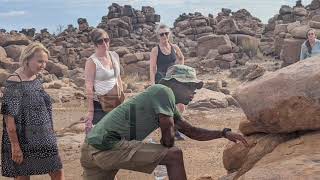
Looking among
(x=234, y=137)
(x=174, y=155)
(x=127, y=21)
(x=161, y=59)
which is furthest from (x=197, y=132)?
(x=127, y=21)

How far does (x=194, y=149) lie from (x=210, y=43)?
2017 centimetres

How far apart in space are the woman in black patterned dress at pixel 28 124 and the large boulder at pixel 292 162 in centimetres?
198

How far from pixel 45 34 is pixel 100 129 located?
136 ft

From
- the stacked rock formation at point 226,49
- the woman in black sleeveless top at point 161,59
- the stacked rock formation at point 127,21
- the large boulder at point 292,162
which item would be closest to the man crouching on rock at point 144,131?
the large boulder at point 292,162

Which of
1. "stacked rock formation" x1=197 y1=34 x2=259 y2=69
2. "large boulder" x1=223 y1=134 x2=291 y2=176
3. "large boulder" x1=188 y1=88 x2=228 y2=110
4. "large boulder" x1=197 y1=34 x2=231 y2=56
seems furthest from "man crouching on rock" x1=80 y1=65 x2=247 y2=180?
"large boulder" x1=197 y1=34 x2=231 y2=56

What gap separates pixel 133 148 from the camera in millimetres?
4105

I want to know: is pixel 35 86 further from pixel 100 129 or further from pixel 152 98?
pixel 152 98

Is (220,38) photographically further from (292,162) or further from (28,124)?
(292,162)

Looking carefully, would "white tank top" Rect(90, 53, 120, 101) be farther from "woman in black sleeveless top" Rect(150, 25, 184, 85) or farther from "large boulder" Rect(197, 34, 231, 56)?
"large boulder" Rect(197, 34, 231, 56)

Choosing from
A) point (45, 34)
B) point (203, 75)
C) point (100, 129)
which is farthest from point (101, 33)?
point (45, 34)

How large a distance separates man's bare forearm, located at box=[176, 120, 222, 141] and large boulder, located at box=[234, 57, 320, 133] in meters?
0.32

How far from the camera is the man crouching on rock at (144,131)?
402cm

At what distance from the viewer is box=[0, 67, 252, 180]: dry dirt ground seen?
22.3 feet

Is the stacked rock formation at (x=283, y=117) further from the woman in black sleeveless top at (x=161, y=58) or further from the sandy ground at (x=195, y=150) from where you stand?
the woman in black sleeveless top at (x=161, y=58)
